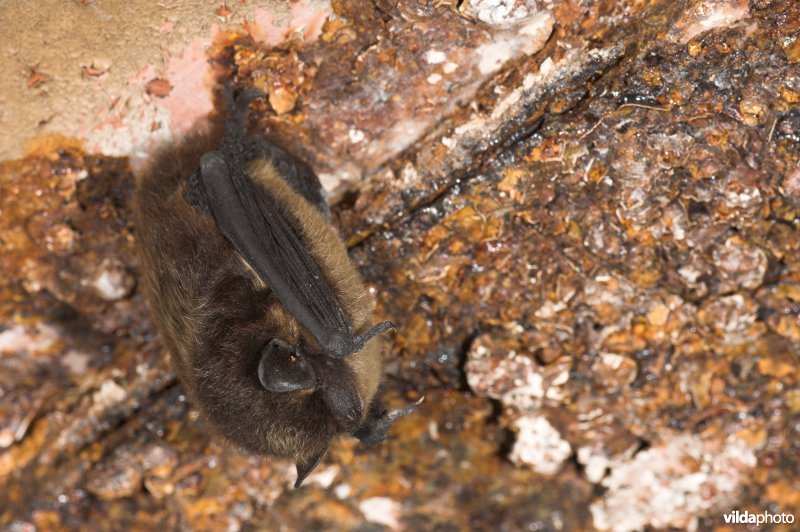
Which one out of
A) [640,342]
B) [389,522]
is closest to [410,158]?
[640,342]

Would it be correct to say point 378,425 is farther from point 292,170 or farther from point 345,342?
point 292,170

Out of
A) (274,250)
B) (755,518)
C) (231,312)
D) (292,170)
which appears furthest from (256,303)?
(755,518)

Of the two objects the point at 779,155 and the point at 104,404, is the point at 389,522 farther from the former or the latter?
the point at 779,155

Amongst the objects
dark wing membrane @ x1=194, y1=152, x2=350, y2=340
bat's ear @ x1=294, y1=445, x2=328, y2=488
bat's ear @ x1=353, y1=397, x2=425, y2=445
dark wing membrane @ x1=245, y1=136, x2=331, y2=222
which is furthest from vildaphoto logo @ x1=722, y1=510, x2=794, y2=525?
dark wing membrane @ x1=245, y1=136, x2=331, y2=222

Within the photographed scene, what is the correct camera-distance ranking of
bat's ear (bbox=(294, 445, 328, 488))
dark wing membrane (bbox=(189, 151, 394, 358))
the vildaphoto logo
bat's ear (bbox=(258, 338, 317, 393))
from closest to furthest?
bat's ear (bbox=(258, 338, 317, 393))
dark wing membrane (bbox=(189, 151, 394, 358))
bat's ear (bbox=(294, 445, 328, 488))
the vildaphoto logo

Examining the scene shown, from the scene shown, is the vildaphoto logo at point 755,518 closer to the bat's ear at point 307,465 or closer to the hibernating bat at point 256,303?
the hibernating bat at point 256,303

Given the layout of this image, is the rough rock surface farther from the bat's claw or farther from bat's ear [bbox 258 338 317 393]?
bat's ear [bbox 258 338 317 393]
